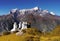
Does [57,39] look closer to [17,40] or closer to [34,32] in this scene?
[17,40]

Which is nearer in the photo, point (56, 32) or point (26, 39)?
point (26, 39)

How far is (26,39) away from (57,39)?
11.5 metres

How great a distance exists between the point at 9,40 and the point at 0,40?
407cm

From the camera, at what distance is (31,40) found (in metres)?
72.1

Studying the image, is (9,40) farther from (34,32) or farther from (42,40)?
(34,32)

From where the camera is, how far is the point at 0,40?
2921 inches

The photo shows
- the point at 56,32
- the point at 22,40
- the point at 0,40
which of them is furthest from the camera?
the point at 56,32

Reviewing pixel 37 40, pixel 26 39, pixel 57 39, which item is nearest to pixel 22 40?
pixel 26 39

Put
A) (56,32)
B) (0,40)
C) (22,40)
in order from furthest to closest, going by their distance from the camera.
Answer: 1. (56,32)
2. (0,40)
3. (22,40)

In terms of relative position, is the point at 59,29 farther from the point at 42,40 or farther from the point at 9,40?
the point at 9,40

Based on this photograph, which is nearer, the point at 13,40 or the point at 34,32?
the point at 13,40

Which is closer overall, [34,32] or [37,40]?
[37,40]

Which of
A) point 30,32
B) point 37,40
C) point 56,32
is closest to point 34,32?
point 30,32

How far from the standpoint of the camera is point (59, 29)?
9950 centimetres
